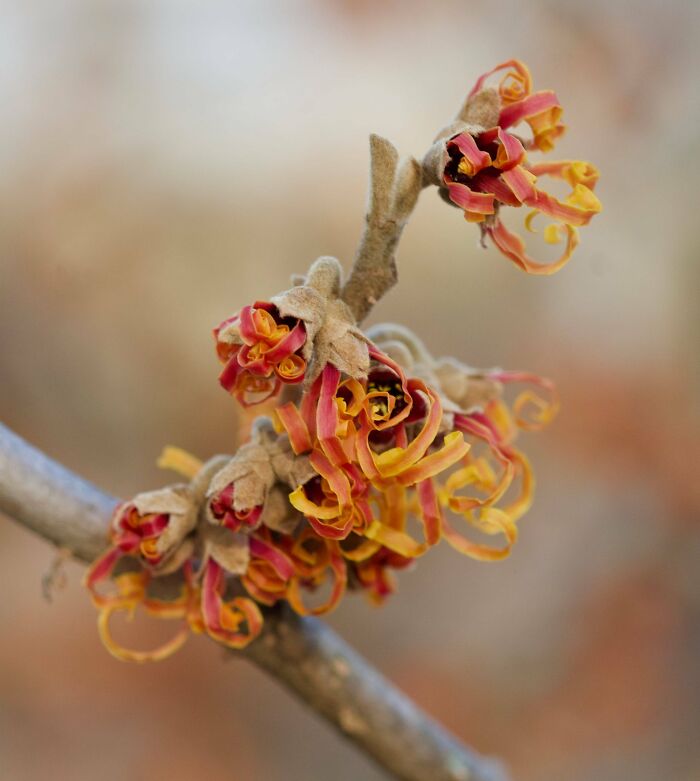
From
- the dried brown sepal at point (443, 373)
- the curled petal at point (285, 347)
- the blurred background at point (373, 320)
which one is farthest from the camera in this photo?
the blurred background at point (373, 320)

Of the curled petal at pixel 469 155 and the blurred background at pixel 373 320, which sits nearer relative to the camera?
the curled petal at pixel 469 155

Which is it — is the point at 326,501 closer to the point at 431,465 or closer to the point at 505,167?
the point at 431,465

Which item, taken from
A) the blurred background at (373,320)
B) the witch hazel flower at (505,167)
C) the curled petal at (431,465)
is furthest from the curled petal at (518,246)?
the blurred background at (373,320)

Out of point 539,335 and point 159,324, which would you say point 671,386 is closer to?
point 539,335

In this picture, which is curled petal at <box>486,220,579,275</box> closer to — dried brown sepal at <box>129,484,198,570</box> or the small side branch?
the small side branch

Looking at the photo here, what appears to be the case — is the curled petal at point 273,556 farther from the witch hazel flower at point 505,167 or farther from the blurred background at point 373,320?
the blurred background at point 373,320

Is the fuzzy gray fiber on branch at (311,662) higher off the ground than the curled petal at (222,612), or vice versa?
the curled petal at (222,612)

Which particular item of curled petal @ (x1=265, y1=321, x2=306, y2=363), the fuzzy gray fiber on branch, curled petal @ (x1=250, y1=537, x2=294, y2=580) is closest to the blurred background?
the fuzzy gray fiber on branch

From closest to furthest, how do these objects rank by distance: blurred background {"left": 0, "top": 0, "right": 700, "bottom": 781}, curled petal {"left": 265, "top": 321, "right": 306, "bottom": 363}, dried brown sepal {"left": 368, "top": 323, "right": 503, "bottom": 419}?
curled petal {"left": 265, "top": 321, "right": 306, "bottom": 363}, dried brown sepal {"left": 368, "top": 323, "right": 503, "bottom": 419}, blurred background {"left": 0, "top": 0, "right": 700, "bottom": 781}
